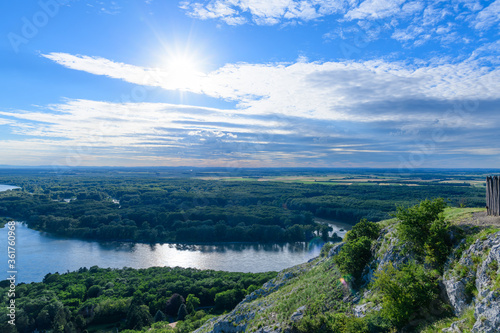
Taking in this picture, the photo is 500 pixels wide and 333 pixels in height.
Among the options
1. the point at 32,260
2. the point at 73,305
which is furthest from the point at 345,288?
the point at 32,260

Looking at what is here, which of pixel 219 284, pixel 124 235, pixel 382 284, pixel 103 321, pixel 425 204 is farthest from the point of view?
pixel 124 235

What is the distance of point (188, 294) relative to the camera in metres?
44.8

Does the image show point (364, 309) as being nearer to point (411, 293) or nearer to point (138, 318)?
point (411, 293)

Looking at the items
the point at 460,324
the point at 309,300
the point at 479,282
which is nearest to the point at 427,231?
the point at 479,282

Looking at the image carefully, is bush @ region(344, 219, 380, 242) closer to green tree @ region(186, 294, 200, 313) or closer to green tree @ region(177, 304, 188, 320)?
green tree @ region(177, 304, 188, 320)

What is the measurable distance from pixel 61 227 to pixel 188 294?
74209mm

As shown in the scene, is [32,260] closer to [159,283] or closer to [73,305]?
[73,305]

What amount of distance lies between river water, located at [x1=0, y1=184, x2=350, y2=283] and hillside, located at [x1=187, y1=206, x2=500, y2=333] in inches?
1701

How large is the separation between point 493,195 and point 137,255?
75.2 meters

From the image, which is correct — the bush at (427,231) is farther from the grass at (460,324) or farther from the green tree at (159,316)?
the green tree at (159,316)

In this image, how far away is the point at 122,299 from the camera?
1684 inches

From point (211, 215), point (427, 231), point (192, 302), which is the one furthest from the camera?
point (211, 215)

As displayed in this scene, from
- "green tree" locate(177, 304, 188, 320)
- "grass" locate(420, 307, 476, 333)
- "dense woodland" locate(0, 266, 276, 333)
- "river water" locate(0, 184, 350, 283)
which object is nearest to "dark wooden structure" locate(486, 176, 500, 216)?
"grass" locate(420, 307, 476, 333)

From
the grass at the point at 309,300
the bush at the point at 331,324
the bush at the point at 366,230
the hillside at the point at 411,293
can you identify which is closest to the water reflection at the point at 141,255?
the grass at the point at 309,300
